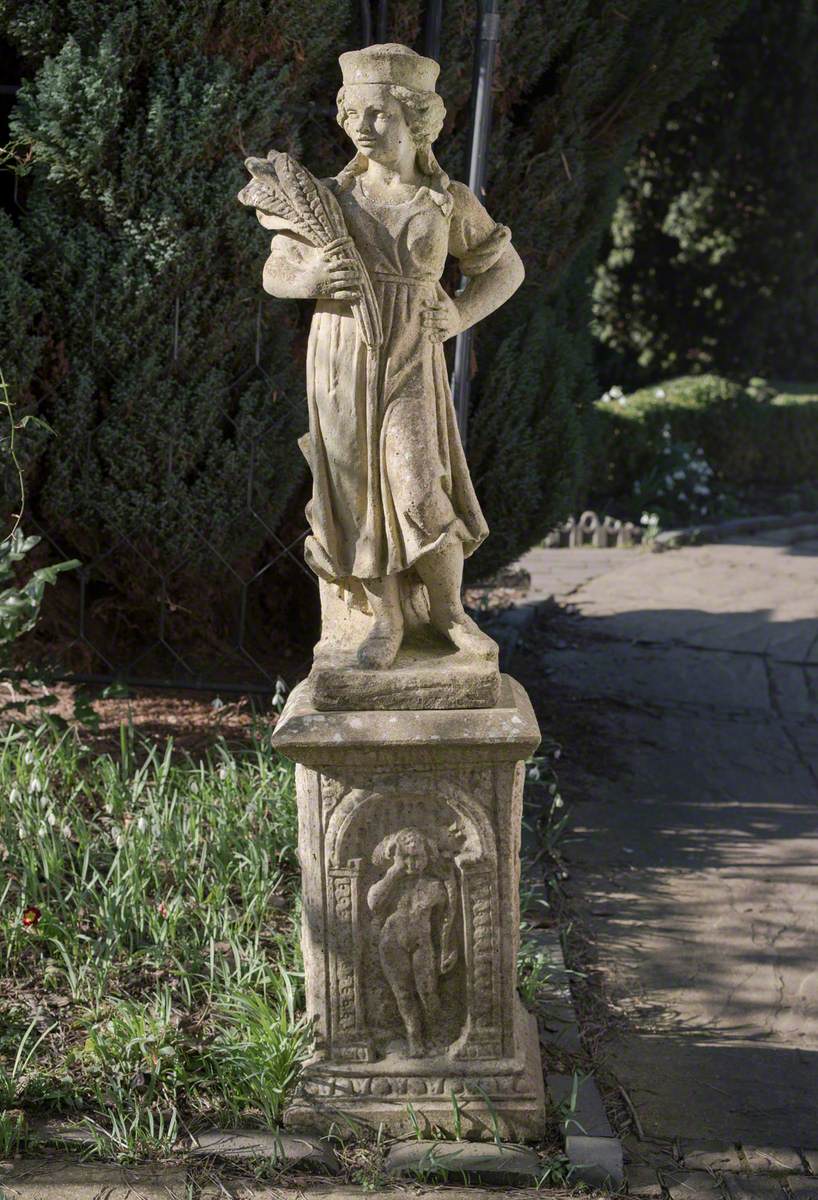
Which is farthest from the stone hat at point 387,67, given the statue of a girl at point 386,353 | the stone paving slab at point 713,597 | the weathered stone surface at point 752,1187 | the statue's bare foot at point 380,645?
the stone paving slab at point 713,597

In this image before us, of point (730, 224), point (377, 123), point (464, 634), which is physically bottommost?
point (464, 634)

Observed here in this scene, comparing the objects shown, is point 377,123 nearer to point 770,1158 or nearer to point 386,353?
point 386,353

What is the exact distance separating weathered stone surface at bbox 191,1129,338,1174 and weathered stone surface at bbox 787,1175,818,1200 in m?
1.02

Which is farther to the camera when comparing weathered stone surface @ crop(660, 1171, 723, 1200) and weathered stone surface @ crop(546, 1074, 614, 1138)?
weathered stone surface @ crop(546, 1074, 614, 1138)

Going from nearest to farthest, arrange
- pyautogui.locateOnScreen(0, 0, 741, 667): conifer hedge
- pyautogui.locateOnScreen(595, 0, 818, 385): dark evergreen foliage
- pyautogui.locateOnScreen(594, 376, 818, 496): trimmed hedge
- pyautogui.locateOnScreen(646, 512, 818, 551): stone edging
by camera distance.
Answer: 1. pyautogui.locateOnScreen(0, 0, 741, 667): conifer hedge
2. pyautogui.locateOnScreen(646, 512, 818, 551): stone edging
3. pyautogui.locateOnScreen(594, 376, 818, 496): trimmed hedge
4. pyautogui.locateOnScreen(595, 0, 818, 385): dark evergreen foliage

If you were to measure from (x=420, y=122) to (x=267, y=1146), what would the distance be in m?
2.30

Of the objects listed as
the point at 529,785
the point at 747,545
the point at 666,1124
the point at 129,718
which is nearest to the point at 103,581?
the point at 129,718

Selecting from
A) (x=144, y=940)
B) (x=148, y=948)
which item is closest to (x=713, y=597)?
(x=144, y=940)

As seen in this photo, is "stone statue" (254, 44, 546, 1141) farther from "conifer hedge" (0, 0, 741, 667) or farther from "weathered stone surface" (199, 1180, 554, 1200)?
"conifer hedge" (0, 0, 741, 667)

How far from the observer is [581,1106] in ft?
10.8

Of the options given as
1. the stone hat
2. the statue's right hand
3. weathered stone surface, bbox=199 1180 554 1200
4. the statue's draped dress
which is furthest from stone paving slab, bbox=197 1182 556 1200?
the stone hat

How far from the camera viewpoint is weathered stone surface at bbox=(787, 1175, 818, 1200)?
3072 millimetres

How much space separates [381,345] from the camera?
10.2 feet

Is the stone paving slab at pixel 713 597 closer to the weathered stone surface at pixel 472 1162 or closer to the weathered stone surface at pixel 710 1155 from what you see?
the weathered stone surface at pixel 710 1155
